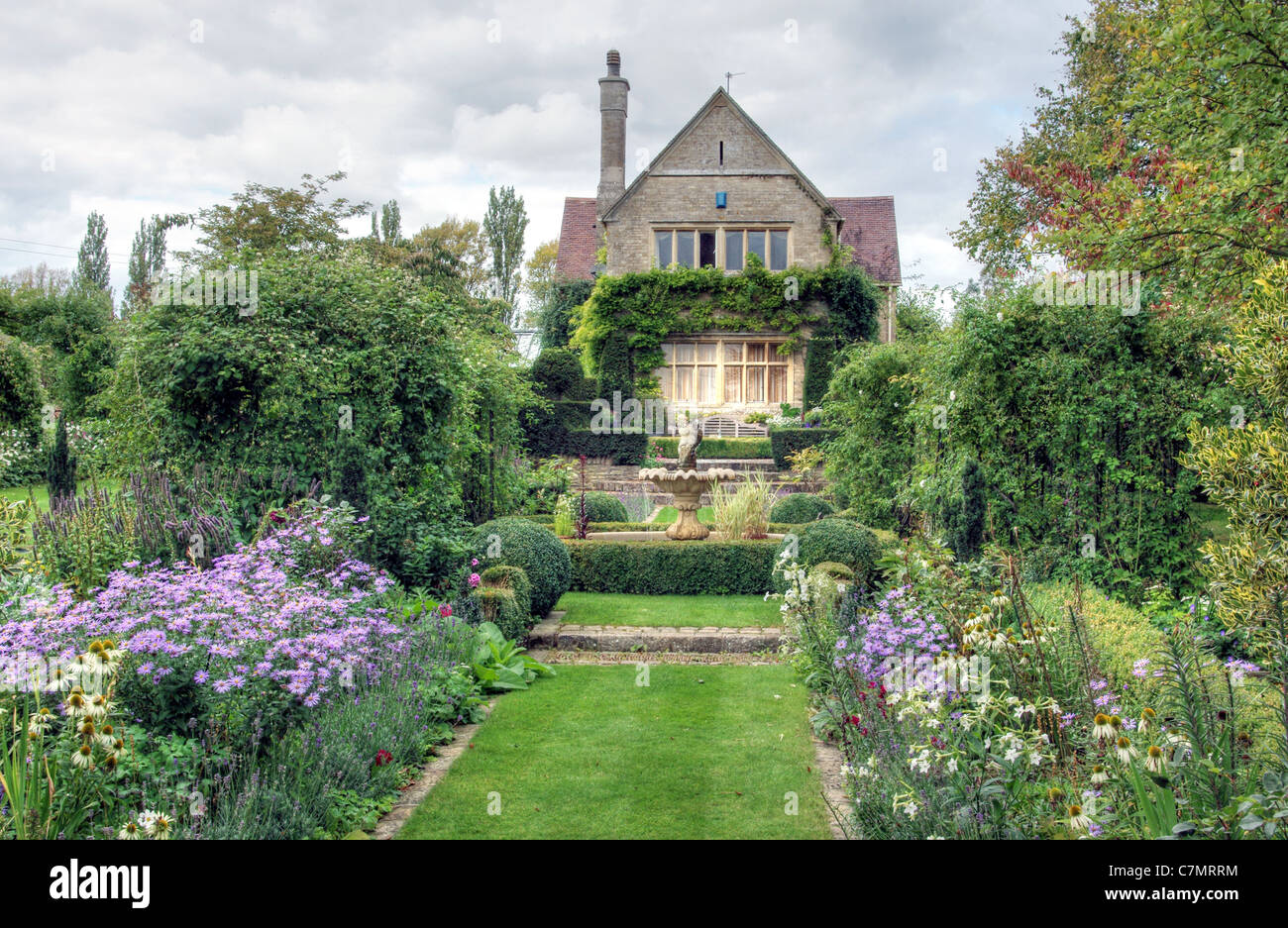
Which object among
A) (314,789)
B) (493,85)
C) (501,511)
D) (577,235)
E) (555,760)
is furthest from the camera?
(577,235)

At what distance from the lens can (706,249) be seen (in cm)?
2870

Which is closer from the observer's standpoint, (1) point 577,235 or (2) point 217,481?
(2) point 217,481

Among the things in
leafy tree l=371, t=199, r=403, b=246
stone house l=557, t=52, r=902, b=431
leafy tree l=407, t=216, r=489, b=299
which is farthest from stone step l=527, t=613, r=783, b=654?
leafy tree l=371, t=199, r=403, b=246

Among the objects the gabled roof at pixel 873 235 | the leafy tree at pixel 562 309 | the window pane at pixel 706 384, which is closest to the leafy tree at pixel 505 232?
the leafy tree at pixel 562 309

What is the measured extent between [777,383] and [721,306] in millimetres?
3097

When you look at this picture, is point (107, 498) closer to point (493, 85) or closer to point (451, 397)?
point (451, 397)

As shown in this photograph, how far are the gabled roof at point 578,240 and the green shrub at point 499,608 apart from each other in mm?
26064

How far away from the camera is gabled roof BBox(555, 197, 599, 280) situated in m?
33.7

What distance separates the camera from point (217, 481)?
8.05 meters

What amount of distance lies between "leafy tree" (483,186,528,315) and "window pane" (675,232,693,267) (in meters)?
19.9

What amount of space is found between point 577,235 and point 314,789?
107 ft
